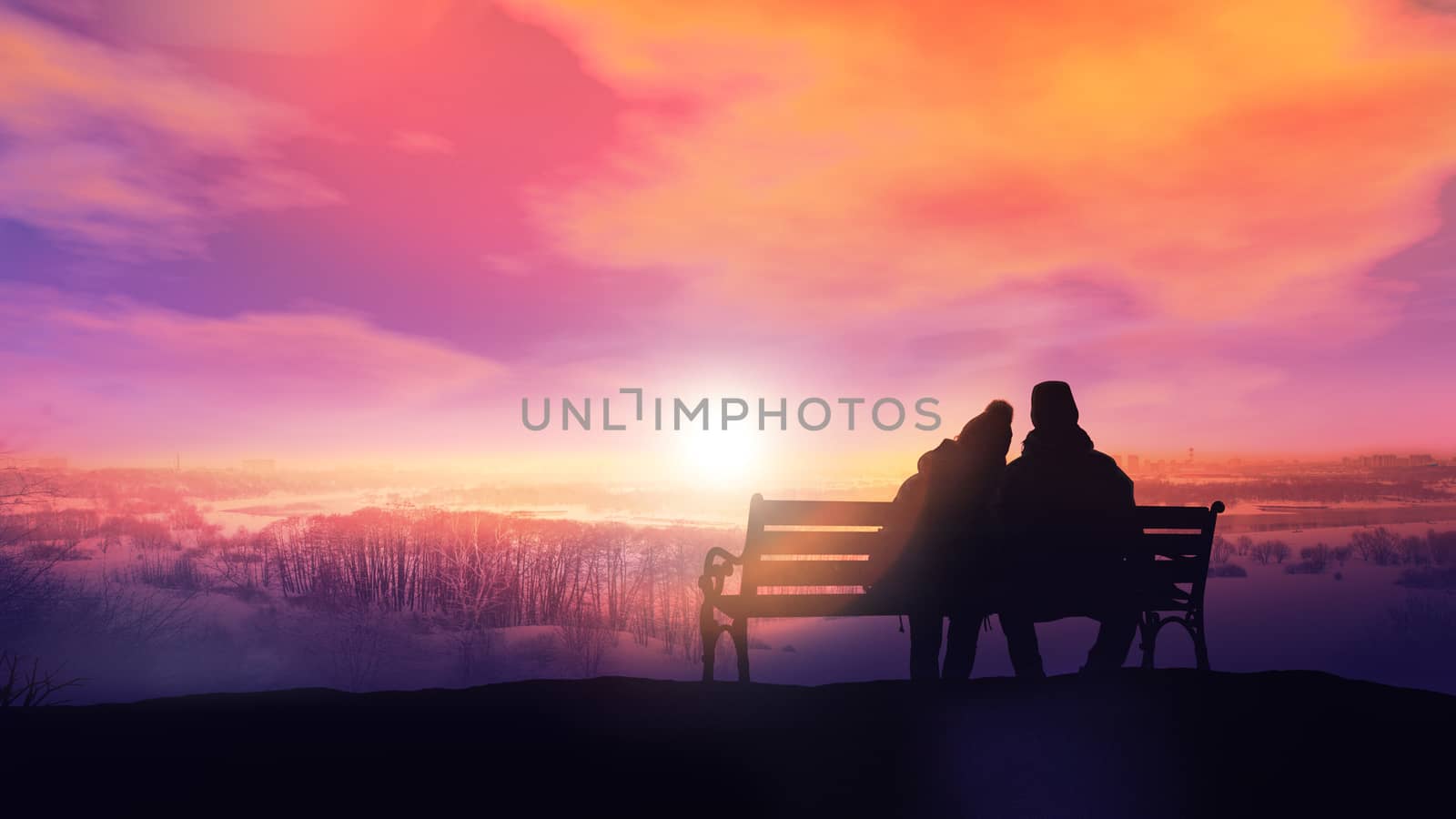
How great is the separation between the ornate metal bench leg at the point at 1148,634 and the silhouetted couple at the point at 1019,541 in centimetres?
92

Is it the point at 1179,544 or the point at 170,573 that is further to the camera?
the point at 170,573

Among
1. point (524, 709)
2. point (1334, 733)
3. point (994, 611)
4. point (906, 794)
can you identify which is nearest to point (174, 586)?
point (524, 709)

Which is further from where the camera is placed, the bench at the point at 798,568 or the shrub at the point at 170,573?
the shrub at the point at 170,573

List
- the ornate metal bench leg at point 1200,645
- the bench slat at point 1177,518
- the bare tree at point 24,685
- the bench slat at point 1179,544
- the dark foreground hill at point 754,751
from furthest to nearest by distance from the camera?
1. the bench slat at point 1177,518
2. the bench slat at point 1179,544
3. the ornate metal bench leg at point 1200,645
4. the bare tree at point 24,685
5. the dark foreground hill at point 754,751

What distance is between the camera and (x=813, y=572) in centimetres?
588

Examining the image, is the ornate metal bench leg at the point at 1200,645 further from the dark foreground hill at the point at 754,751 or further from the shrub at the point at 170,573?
the shrub at the point at 170,573

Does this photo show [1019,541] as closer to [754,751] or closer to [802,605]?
[802,605]

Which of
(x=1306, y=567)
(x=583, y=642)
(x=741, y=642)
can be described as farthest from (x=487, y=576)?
(x=1306, y=567)

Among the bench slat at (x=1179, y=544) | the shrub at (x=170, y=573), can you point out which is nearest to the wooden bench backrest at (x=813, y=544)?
the bench slat at (x=1179, y=544)

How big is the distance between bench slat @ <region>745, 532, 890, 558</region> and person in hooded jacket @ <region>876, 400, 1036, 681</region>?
18cm

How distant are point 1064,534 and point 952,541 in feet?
2.40

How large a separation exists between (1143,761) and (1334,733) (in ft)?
4.16

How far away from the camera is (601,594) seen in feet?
41.9

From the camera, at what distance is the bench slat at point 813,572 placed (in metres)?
5.80
